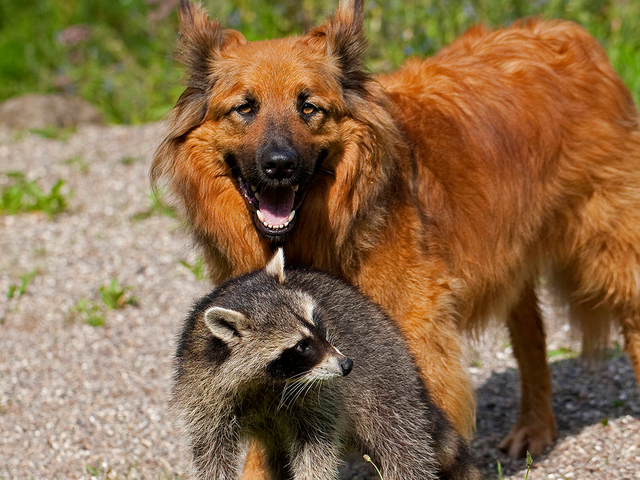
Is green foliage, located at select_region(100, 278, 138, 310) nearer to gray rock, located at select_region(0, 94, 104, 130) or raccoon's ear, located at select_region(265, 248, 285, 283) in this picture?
raccoon's ear, located at select_region(265, 248, 285, 283)

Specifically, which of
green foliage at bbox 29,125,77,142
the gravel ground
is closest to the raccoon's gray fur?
the gravel ground

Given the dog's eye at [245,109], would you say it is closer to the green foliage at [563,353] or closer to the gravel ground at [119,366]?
the gravel ground at [119,366]

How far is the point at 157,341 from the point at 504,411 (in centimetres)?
290

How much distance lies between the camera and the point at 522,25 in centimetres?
586

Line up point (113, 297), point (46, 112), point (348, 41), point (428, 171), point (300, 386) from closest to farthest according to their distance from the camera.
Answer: point (300, 386) < point (348, 41) < point (428, 171) < point (113, 297) < point (46, 112)

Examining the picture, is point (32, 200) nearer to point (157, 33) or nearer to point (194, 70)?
point (194, 70)

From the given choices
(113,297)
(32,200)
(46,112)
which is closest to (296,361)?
(113,297)

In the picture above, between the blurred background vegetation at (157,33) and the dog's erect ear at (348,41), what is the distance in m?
4.49

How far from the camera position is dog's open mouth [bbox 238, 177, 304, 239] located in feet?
14.0

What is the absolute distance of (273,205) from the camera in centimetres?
434

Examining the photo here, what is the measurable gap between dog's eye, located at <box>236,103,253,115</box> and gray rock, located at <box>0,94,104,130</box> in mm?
8601

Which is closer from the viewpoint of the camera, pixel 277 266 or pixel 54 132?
pixel 277 266

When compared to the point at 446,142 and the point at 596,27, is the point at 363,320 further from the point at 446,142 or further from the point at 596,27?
the point at 596,27

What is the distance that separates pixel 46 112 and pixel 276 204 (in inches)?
355
